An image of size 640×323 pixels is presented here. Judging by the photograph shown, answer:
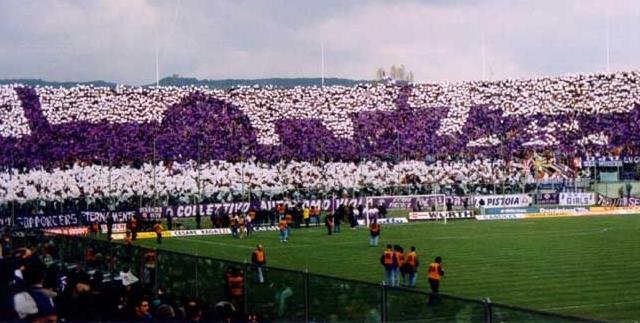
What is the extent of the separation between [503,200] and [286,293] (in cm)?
5212

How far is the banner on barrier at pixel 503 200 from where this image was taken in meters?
67.9

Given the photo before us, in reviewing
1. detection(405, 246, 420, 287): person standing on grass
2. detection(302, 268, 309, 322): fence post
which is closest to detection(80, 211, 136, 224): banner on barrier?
detection(405, 246, 420, 287): person standing on grass

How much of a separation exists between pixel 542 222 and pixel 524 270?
2713cm

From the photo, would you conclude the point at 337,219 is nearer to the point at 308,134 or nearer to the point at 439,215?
the point at 439,215

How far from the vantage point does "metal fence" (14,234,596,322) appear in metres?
13.4

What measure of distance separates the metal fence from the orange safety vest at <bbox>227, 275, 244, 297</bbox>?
15cm

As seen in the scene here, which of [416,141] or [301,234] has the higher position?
[416,141]

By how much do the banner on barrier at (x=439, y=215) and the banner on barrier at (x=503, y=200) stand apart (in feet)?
14.0

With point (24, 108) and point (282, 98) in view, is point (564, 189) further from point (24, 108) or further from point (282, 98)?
point (24, 108)

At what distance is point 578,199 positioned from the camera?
70125mm

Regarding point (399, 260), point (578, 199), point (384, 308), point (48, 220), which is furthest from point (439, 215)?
point (384, 308)

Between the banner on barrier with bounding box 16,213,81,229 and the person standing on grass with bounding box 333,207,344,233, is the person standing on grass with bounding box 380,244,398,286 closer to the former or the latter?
the person standing on grass with bounding box 333,207,344,233

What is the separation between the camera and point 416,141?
86.4 meters

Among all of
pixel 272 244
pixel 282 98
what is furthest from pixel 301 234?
pixel 282 98
